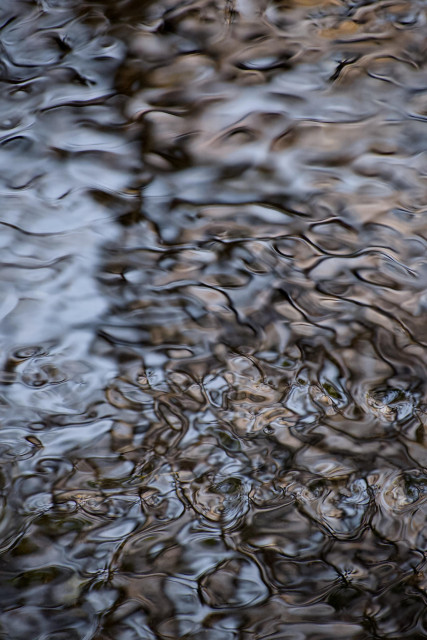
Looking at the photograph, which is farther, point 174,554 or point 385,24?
point 385,24

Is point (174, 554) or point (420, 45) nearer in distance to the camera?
point (174, 554)

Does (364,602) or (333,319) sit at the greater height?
(333,319)

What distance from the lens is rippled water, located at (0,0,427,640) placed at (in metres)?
1.03

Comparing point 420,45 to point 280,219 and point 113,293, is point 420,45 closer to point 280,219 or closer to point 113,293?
point 280,219

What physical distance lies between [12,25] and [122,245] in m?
0.43

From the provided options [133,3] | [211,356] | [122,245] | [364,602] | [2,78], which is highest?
[133,3]

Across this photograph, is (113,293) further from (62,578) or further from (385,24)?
(385,24)

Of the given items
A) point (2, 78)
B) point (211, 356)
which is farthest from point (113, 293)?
point (2, 78)

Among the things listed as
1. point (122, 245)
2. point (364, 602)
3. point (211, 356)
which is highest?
point (122, 245)

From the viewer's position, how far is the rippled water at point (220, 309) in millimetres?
1027

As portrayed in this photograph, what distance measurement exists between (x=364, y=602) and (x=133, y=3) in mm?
1109

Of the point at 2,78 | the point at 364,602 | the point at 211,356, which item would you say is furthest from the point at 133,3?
the point at 364,602

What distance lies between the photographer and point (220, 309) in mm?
1080

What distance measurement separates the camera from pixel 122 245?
1086mm
